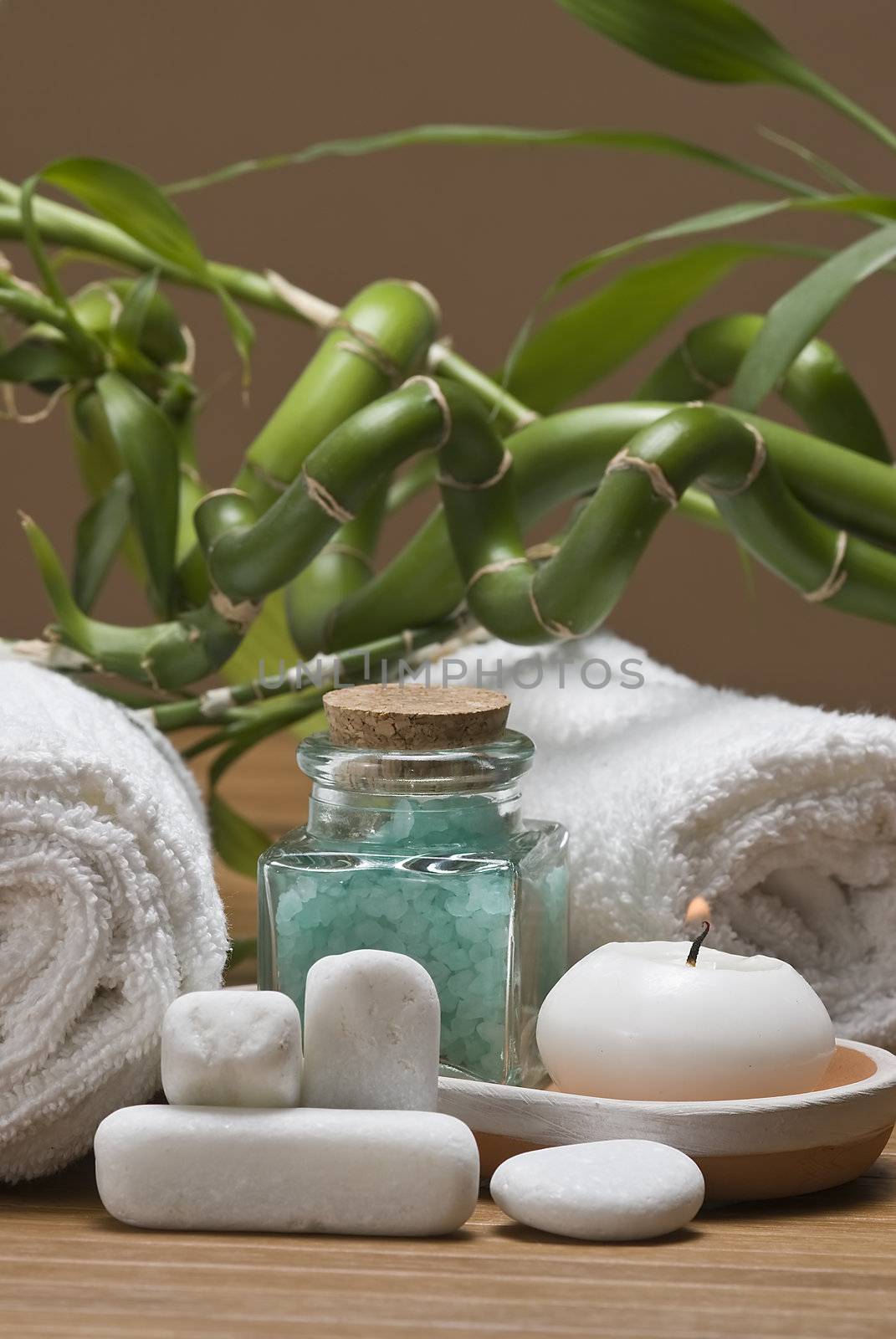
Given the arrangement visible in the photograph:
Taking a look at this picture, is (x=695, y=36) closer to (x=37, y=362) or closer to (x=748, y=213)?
(x=748, y=213)

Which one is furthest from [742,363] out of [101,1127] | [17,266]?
[17,266]

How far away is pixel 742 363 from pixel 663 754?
0.14 metres

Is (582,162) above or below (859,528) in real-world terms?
above

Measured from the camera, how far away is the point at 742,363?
18.9 inches

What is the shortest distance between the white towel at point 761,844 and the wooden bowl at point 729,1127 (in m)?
0.07

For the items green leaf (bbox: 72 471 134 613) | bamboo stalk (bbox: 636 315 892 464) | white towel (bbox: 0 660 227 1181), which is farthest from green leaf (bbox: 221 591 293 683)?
white towel (bbox: 0 660 227 1181)

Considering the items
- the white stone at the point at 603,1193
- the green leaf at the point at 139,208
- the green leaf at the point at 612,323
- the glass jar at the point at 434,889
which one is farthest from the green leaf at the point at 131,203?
the white stone at the point at 603,1193

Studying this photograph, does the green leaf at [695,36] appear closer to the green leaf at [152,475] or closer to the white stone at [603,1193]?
the green leaf at [152,475]

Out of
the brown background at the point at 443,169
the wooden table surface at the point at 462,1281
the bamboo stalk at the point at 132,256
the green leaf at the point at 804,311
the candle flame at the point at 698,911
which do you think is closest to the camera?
the wooden table surface at the point at 462,1281

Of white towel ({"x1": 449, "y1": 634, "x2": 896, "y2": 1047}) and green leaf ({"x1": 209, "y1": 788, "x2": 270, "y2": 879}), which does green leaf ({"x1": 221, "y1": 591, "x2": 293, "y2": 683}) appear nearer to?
green leaf ({"x1": 209, "y1": 788, "x2": 270, "y2": 879})

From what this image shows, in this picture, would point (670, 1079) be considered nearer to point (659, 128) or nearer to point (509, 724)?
point (509, 724)

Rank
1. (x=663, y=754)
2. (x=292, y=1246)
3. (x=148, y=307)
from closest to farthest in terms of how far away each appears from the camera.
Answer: (x=292, y=1246)
(x=663, y=754)
(x=148, y=307)

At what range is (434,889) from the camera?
12.6 inches

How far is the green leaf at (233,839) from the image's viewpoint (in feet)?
1.74
